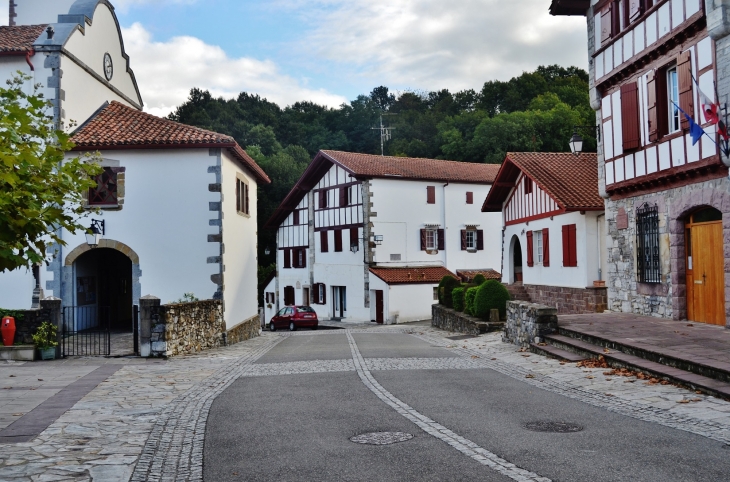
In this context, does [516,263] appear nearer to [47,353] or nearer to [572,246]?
[572,246]

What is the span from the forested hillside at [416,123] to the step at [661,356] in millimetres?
36578

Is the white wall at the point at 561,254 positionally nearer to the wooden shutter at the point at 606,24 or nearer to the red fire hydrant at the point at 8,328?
the wooden shutter at the point at 606,24

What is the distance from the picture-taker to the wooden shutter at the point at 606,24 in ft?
57.1

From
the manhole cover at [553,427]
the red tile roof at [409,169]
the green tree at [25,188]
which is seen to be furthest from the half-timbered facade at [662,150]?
the red tile roof at [409,169]

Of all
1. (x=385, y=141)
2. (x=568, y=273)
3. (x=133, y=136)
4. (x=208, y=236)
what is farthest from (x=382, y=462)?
(x=385, y=141)

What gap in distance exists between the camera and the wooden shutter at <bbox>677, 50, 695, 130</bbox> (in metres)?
13.9

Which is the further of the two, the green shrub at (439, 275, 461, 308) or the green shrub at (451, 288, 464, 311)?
the green shrub at (439, 275, 461, 308)

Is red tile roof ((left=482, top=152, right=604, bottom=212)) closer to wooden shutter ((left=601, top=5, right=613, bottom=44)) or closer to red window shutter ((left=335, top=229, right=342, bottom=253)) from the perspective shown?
wooden shutter ((left=601, top=5, right=613, bottom=44))

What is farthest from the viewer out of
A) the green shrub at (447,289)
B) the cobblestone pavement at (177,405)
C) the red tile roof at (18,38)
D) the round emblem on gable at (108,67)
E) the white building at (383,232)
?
the white building at (383,232)

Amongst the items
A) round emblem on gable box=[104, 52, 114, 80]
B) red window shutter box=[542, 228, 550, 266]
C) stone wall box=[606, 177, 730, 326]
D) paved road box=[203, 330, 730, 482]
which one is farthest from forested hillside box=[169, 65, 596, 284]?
paved road box=[203, 330, 730, 482]

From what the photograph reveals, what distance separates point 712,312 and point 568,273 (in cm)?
853

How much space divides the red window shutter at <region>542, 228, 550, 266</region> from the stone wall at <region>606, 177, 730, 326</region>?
5.73 meters

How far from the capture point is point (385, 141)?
6850 centimetres

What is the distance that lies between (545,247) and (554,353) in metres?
11.3
